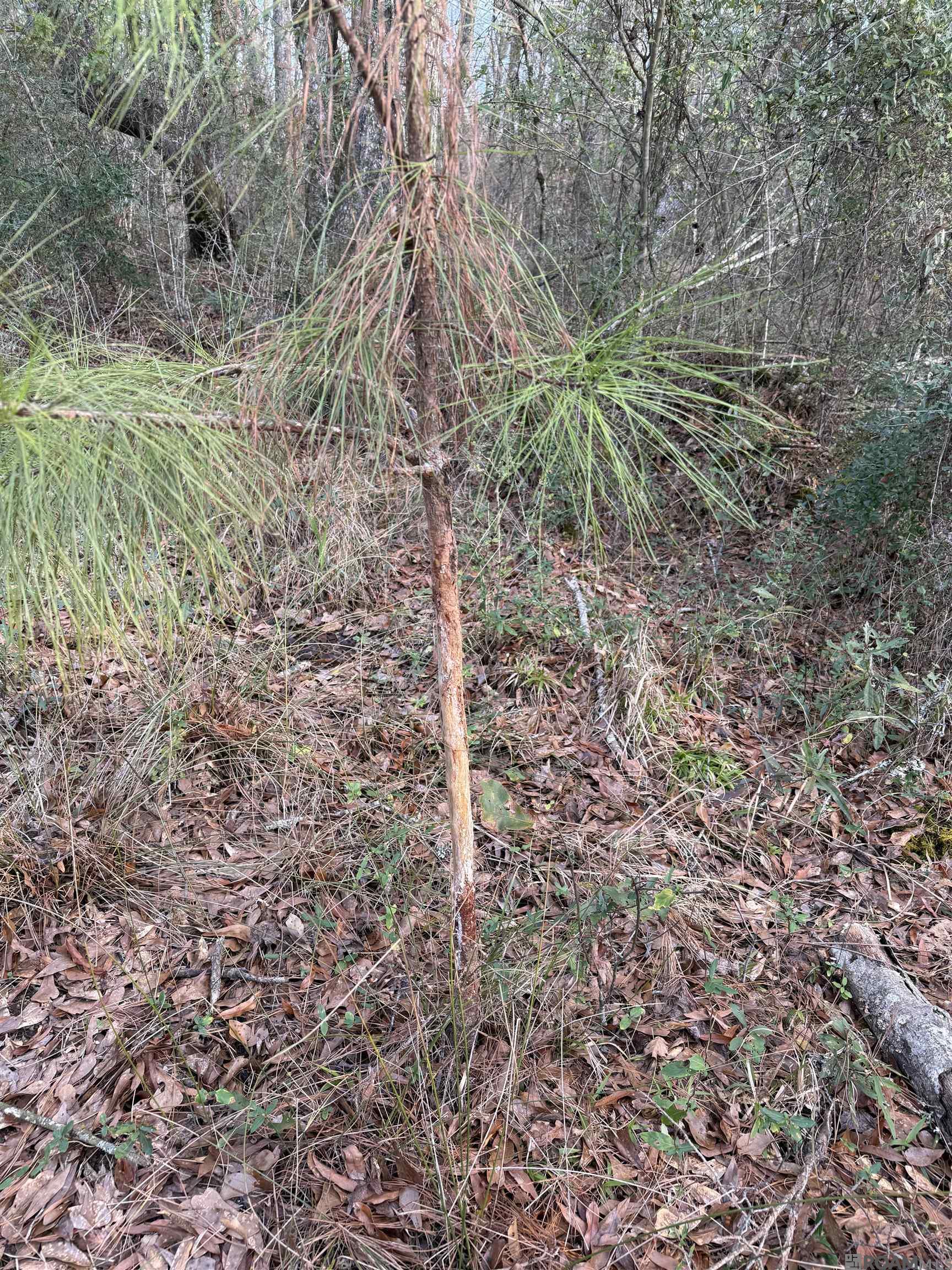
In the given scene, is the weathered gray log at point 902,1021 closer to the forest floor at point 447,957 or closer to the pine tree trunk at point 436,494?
the forest floor at point 447,957

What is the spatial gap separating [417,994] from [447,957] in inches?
6.2

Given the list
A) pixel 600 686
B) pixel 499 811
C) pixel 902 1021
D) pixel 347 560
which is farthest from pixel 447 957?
pixel 347 560

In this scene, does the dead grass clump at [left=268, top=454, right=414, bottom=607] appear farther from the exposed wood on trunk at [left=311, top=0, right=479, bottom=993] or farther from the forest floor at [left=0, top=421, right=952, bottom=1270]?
the exposed wood on trunk at [left=311, top=0, right=479, bottom=993]

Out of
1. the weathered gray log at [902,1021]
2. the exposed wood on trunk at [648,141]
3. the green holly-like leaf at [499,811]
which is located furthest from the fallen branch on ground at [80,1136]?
the exposed wood on trunk at [648,141]

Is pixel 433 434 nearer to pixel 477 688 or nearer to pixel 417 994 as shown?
pixel 417 994

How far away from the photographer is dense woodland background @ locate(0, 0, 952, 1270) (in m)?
1.19

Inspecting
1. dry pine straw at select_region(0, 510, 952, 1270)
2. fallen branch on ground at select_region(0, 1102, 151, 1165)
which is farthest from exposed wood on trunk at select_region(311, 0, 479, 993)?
fallen branch on ground at select_region(0, 1102, 151, 1165)

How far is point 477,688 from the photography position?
10.8ft

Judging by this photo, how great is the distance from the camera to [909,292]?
415 cm

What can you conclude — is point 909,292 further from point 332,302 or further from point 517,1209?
point 517,1209

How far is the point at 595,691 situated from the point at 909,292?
321 centimetres

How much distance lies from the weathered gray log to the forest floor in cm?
6

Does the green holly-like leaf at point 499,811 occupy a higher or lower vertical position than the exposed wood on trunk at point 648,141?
lower

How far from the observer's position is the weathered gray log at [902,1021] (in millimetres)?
1872
